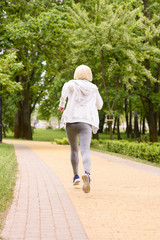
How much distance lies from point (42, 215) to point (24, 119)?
2700cm

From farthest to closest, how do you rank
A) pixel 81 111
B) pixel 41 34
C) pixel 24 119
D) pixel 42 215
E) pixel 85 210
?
pixel 24 119 → pixel 41 34 → pixel 81 111 → pixel 85 210 → pixel 42 215

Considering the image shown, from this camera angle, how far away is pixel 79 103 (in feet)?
18.4

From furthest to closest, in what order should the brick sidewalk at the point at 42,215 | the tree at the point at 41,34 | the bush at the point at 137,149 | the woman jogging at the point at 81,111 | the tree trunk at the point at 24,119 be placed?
the tree trunk at the point at 24,119
the tree at the point at 41,34
the bush at the point at 137,149
the woman jogging at the point at 81,111
the brick sidewalk at the point at 42,215

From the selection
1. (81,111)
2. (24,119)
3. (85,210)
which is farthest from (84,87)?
(24,119)

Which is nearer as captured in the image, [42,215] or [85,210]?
[42,215]

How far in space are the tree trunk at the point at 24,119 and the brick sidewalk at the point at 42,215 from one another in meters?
23.8

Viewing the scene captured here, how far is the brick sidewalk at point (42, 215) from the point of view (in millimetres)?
3516

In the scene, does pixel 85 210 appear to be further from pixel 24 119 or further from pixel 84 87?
pixel 24 119

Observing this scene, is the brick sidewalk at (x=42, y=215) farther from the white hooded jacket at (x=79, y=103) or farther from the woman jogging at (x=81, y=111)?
the white hooded jacket at (x=79, y=103)

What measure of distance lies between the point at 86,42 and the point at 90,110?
13179mm

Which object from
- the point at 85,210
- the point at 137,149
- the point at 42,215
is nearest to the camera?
the point at 42,215

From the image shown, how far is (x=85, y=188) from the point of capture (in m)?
5.16

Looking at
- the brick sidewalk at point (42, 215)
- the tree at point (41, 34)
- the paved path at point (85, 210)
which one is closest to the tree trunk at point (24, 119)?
the tree at point (41, 34)

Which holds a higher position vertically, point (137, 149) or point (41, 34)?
point (41, 34)
